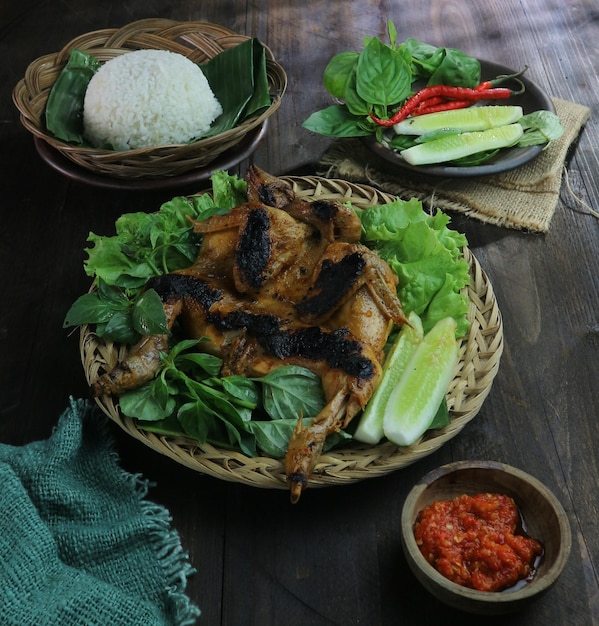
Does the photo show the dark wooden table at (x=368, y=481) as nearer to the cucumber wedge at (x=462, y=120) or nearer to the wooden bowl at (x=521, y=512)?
the wooden bowl at (x=521, y=512)

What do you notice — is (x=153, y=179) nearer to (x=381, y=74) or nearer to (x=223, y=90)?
(x=223, y=90)

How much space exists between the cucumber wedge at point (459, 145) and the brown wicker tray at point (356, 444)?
1.94 ft

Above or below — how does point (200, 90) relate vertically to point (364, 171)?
above

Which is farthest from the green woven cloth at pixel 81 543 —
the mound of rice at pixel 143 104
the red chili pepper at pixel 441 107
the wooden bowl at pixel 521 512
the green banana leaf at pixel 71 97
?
the red chili pepper at pixel 441 107

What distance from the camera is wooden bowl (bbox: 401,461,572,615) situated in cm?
133

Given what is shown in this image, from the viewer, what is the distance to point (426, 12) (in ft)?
11.5

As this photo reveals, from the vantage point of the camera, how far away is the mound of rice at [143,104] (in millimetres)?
2455

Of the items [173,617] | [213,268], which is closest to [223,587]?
[173,617]

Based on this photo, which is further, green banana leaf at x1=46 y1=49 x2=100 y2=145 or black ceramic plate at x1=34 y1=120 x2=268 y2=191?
green banana leaf at x1=46 y1=49 x2=100 y2=145

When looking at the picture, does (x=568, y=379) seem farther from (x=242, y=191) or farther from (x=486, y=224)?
(x=242, y=191)

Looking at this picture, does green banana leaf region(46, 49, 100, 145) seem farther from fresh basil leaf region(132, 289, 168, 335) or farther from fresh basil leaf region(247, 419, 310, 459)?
fresh basil leaf region(247, 419, 310, 459)

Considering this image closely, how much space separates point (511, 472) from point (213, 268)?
0.96 m

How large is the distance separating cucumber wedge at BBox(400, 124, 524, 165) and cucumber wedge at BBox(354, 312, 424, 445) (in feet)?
2.44

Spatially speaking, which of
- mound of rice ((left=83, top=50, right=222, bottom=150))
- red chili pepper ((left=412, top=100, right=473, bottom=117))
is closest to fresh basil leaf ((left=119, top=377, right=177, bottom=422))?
mound of rice ((left=83, top=50, right=222, bottom=150))
